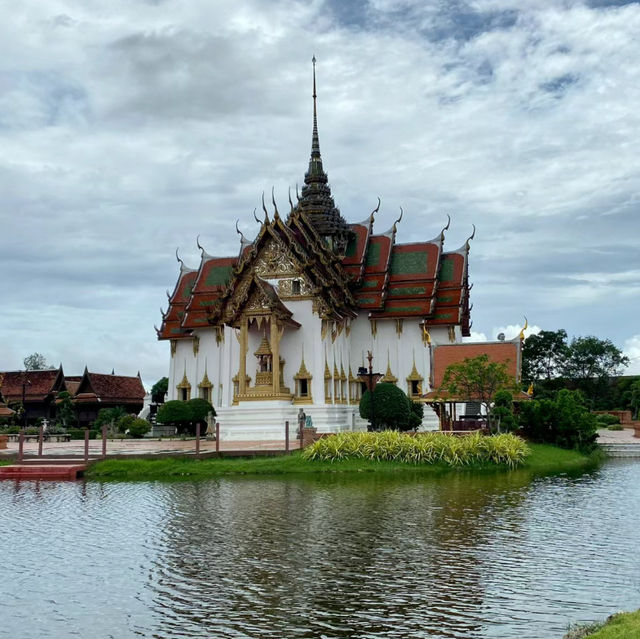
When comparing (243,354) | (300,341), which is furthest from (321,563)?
(300,341)

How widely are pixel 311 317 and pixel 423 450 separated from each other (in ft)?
42.4

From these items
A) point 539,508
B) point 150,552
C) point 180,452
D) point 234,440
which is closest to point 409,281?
point 234,440

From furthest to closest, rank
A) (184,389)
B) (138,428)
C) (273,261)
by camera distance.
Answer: (184,389) → (138,428) → (273,261)

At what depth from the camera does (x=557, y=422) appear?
26.2 meters

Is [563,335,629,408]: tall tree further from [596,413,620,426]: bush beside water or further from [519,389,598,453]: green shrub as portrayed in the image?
[519,389,598,453]: green shrub

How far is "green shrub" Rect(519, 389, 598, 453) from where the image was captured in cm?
2612

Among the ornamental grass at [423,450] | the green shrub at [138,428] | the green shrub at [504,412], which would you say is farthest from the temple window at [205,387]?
the ornamental grass at [423,450]

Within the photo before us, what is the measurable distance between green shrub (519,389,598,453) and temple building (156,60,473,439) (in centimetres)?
701

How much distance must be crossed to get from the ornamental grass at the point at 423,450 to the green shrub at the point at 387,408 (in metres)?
5.37

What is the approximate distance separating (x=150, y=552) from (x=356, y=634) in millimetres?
4506

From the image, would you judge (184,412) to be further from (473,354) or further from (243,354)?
(473,354)

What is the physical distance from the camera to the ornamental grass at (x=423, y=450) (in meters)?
21.3

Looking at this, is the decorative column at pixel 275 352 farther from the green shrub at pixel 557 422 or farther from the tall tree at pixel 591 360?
the tall tree at pixel 591 360

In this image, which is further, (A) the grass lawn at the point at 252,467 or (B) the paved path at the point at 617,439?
(B) the paved path at the point at 617,439
